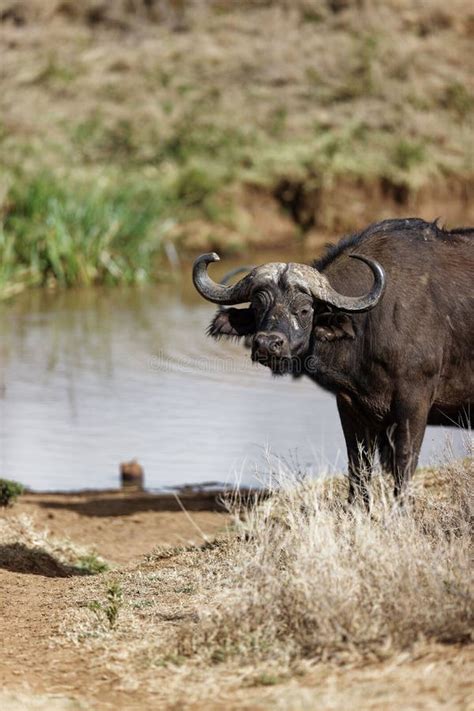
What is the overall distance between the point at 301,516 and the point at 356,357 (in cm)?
194

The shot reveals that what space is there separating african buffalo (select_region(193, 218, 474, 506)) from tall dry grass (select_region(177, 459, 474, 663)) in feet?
5.11

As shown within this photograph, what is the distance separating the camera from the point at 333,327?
880 cm

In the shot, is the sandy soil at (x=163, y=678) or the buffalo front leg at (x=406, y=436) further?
the buffalo front leg at (x=406, y=436)

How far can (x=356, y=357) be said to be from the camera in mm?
8812

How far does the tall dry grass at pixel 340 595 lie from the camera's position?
20.1ft

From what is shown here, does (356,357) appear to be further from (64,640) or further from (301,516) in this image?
(64,640)

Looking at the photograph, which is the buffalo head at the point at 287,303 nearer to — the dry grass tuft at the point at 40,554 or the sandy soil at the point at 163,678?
the sandy soil at the point at 163,678

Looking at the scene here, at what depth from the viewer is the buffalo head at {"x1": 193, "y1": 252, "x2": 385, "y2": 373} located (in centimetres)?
838

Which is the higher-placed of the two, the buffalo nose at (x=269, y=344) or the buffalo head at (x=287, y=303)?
the buffalo head at (x=287, y=303)

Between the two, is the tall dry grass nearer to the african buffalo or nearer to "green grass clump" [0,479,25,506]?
the african buffalo

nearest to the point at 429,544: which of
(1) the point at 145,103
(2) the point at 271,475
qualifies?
(2) the point at 271,475

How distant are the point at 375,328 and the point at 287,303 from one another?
2.09ft

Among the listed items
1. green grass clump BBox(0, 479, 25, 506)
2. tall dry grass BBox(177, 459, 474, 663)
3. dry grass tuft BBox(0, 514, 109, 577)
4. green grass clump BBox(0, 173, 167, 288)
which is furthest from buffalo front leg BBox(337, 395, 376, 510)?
green grass clump BBox(0, 173, 167, 288)

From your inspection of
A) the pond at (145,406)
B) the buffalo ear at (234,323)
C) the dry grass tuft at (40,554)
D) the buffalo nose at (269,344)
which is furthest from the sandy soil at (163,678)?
the pond at (145,406)
